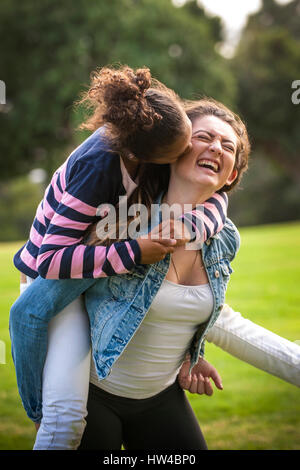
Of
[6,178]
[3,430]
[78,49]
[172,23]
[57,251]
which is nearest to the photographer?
[57,251]

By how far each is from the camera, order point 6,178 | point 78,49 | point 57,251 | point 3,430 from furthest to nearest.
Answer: point 6,178, point 78,49, point 3,430, point 57,251

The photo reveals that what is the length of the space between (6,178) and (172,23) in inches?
408

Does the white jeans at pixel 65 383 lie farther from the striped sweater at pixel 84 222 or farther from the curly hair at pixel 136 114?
the curly hair at pixel 136 114

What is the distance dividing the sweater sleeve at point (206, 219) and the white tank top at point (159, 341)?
0.73 feet

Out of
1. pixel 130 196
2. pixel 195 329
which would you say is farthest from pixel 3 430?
pixel 130 196

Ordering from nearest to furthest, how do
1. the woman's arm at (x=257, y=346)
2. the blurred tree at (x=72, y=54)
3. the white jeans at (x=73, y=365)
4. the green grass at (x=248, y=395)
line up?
the white jeans at (x=73, y=365), the woman's arm at (x=257, y=346), the green grass at (x=248, y=395), the blurred tree at (x=72, y=54)

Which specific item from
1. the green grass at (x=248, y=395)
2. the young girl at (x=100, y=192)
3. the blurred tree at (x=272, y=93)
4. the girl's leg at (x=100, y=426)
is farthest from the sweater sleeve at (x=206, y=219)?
the blurred tree at (x=272, y=93)

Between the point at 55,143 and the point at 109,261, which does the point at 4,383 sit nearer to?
the point at 109,261

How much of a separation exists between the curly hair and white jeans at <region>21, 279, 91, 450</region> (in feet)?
2.31

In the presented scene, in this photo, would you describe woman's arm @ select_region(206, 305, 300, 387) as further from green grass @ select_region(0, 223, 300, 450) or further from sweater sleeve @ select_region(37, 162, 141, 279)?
green grass @ select_region(0, 223, 300, 450)

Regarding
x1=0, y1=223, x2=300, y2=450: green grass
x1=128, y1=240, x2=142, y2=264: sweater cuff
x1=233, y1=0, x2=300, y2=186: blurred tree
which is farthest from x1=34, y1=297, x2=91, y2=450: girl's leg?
x1=233, y1=0, x2=300, y2=186: blurred tree

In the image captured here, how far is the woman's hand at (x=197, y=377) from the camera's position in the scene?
2312 mm

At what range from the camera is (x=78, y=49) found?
66.0ft

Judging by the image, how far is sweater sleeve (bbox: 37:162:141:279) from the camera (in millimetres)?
1857
